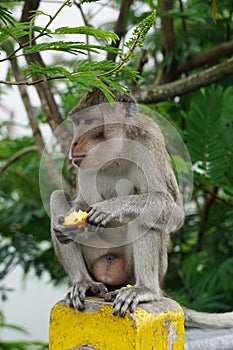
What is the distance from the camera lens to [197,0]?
5.97m

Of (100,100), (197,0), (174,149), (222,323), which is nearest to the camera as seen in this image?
(100,100)

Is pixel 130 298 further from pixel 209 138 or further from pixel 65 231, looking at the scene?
pixel 209 138

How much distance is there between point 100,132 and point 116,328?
1.13 meters

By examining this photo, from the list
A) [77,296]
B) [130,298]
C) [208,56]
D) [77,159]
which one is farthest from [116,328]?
[208,56]

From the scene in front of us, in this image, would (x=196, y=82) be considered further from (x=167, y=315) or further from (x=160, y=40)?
(x=167, y=315)

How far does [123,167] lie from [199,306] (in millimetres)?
2183

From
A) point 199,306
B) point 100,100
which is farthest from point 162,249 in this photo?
point 199,306

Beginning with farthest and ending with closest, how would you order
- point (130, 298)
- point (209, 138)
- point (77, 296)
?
point (209, 138), point (77, 296), point (130, 298)

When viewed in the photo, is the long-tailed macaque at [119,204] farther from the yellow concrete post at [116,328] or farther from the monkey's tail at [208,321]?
the yellow concrete post at [116,328]

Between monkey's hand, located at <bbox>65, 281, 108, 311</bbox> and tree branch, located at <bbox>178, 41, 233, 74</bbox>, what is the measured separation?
10.1 ft

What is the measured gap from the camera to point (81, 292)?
10.4 feet

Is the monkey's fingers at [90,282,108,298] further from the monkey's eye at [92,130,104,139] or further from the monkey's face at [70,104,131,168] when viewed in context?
the monkey's eye at [92,130,104,139]

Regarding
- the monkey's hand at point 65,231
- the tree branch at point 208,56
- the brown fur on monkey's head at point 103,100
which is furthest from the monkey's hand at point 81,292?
the tree branch at point 208,56

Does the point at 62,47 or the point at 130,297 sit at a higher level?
the point at 62,47
